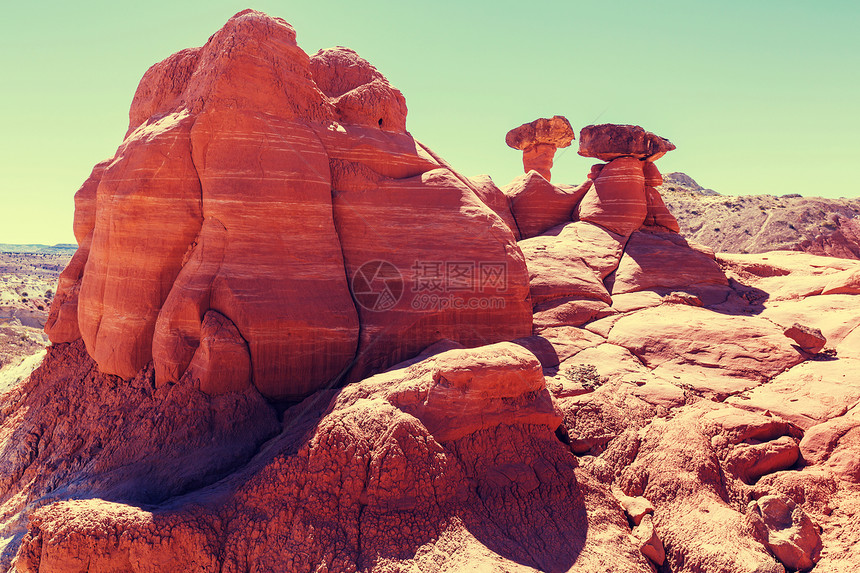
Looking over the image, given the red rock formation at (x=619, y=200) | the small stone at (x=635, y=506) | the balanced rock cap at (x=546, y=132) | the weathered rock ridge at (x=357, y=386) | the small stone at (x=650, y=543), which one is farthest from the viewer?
the balanced rock cap at (x=546, y=132)

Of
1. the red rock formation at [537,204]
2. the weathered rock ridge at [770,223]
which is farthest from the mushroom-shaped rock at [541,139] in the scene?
the weathered rock ridge at [770,223]

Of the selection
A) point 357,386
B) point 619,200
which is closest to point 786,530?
point 357,386

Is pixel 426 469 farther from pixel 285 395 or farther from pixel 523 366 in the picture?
pixel 285 395

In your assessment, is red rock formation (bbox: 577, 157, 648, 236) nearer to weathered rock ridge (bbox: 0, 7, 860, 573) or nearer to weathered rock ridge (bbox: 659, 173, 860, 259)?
weathered rock ridge (bbox: 0, 7, 860, 573)

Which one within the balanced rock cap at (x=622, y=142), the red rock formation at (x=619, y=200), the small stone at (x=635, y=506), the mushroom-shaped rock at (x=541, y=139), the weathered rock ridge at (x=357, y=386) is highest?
the mushroom-shaped rock at (x=541, y=139)

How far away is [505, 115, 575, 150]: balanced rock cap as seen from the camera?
21469 mm

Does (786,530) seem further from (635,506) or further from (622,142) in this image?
(622,142)

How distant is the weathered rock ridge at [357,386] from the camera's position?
6.01 m

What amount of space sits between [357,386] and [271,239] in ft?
9.35

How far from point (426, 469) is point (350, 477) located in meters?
0.87

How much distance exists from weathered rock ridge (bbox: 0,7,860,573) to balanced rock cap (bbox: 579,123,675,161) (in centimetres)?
588

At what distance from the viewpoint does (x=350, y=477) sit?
6156 millimetres

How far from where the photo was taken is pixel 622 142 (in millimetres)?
16125

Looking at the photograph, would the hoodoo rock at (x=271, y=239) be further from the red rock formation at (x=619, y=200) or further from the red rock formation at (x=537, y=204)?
the red rock formation at (x=619, y=200)
